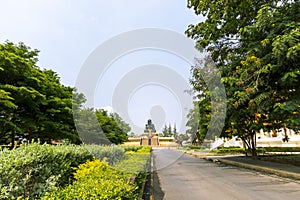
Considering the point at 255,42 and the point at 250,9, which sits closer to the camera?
the point at 255,42

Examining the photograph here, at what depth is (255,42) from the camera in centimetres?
1202

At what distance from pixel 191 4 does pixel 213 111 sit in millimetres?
7045

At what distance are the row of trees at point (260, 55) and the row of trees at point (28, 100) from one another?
36.9 feet

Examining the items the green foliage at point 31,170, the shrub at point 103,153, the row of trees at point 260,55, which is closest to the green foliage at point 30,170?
the green foliage at point 31,170

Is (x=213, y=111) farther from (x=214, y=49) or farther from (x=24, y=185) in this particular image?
(x=24, y=185)

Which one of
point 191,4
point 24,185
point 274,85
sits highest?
point 191,4

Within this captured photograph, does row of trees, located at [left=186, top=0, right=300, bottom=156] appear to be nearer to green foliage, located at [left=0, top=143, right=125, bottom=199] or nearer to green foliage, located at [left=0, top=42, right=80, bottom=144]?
green foliage, located at [left=0, top=143, right=125, bottom=199]

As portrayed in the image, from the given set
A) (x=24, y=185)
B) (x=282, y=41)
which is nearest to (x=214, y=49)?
(x=282, y=41)

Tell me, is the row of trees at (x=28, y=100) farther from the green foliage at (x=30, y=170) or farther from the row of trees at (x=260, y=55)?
the row of trees at (x=260, y=55)

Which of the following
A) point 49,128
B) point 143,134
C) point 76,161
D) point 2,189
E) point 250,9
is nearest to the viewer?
point 2,189

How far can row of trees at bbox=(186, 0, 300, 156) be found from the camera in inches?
393

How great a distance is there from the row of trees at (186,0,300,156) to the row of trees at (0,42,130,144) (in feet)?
36.9

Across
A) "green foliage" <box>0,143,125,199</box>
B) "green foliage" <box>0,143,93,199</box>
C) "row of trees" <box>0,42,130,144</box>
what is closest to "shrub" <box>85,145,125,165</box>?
"green foliage" <box>0,143,125,199</box>

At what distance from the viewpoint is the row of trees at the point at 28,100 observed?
Result: 552 inches
